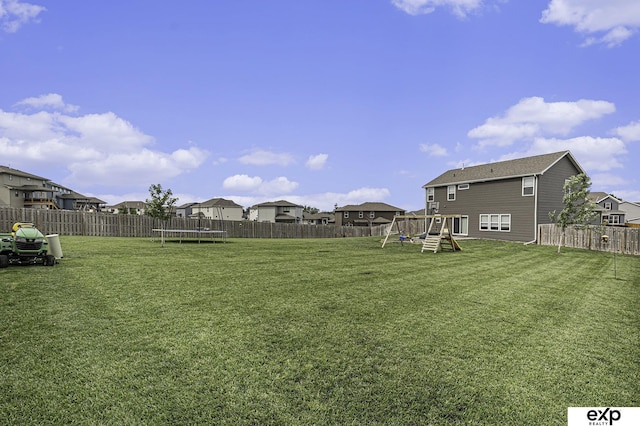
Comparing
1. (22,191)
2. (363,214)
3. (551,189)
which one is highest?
(22,191)

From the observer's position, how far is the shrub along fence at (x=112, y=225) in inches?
945

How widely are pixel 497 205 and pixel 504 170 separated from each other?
10.5 feet

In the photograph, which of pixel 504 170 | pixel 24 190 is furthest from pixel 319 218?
pixel 504 170

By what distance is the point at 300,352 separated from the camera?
4664mm

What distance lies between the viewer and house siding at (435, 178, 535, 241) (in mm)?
29295

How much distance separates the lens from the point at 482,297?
8406 mm

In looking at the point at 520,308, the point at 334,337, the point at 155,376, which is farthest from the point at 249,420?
the point at 520,308

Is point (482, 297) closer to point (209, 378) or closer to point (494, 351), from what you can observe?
point (494, 351)

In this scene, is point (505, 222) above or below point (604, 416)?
above

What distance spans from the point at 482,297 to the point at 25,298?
954cm

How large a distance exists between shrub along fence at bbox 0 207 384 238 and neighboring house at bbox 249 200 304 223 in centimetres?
4237

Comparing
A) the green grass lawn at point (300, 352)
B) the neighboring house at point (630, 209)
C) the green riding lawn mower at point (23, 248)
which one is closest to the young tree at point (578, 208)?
the green grass lawn at point (300, 352)

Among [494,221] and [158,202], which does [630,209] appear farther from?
[158,202]

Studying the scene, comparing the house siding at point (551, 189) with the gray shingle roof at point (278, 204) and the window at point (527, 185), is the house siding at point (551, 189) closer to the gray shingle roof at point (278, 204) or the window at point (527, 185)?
the window at point (527, 185)
